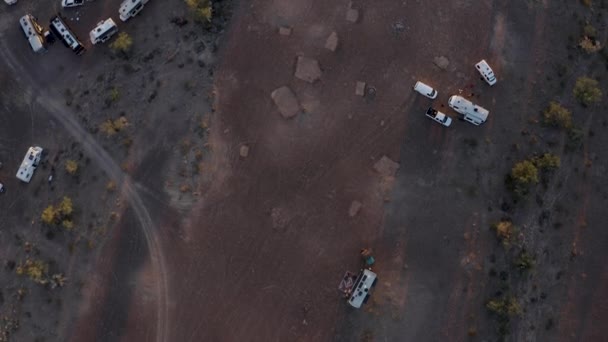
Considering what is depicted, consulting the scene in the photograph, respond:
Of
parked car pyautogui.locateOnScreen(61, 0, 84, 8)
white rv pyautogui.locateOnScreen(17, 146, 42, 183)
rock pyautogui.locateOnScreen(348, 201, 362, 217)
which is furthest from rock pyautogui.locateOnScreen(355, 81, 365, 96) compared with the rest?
white rv pyautogui.locateOnScreen(17, 146, 42, 183)

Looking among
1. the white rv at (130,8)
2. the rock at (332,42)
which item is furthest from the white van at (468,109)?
the white rv at (130,8)

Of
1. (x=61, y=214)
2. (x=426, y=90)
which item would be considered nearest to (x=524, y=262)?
(x=426, y=90)

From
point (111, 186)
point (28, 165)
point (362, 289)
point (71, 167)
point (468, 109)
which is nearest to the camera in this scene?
point (362, 289)

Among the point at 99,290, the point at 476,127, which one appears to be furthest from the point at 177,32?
the point at 476,127

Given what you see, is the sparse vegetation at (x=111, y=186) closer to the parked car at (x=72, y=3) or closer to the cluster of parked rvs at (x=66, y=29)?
the cluster of parked rvs at (x=66, y=29)

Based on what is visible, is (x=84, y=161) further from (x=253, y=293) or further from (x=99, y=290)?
(x=253, y=293)

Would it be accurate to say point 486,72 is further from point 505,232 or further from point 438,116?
point 505,232

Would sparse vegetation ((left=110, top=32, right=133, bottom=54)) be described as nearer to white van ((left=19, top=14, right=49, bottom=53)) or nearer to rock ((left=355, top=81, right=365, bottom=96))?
white van ((left=19, top=14, right=49, bottom=53))
